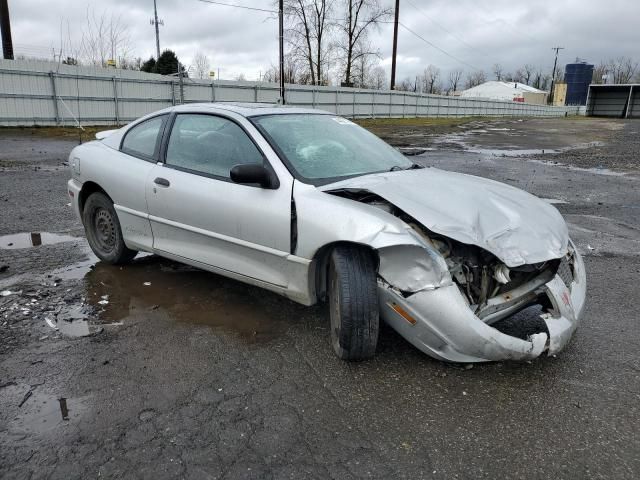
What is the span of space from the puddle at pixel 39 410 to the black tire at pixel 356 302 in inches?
57.4

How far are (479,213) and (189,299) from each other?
2.33 m

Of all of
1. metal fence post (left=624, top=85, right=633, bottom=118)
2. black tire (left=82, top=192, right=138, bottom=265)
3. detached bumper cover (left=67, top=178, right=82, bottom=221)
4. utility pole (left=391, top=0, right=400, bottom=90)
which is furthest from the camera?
metal fence post (left=624, top=85, right=633, bottom=118)

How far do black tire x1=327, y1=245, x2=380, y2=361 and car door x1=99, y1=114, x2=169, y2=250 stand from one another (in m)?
2.00

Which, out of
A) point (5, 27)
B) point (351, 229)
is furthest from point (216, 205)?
point (5, 27)

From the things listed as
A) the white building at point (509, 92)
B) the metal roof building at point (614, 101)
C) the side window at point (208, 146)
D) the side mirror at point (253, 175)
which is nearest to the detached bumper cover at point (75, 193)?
the side window at point (208, 146)

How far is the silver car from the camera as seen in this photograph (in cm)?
280

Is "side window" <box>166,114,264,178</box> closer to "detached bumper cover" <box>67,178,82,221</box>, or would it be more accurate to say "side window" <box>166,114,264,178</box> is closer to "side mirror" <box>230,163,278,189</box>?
"side mirror" <box>230,163,278,189</box>

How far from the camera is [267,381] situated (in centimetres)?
287

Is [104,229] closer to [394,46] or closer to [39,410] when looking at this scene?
[39,410]

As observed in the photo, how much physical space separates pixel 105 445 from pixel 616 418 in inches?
98.5

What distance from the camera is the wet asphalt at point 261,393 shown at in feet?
7.34

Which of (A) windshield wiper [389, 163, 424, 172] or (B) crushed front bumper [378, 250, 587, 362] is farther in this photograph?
(A) windshield wiper [389, 163, 424, 172]

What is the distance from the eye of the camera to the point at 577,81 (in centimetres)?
8456

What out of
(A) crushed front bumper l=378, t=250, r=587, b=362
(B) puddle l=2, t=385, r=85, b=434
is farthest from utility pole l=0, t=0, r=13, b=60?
(A) crushed front bumper l=378, t=250, r=587, b=362
